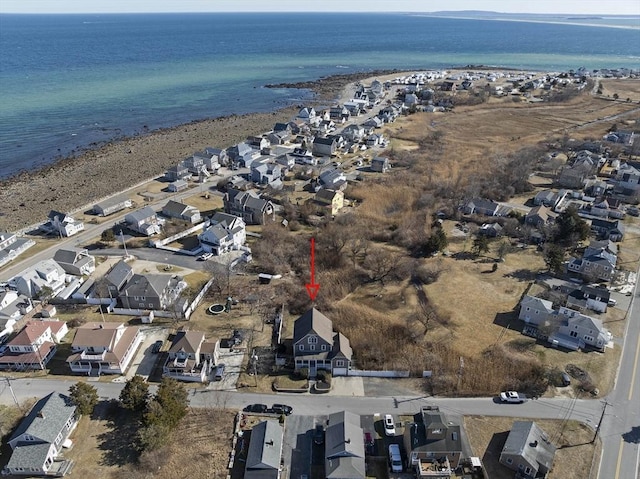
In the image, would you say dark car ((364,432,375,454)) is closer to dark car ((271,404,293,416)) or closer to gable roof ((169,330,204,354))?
dark car ((271,404,293,416))

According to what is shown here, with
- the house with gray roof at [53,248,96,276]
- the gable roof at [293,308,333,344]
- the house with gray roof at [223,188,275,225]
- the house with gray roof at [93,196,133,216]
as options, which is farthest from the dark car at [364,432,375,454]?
the house with gray roof at [93,196,133,216]

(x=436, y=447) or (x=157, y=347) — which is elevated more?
(x=436, y=447)

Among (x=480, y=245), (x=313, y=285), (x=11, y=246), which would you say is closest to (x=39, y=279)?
(x=11, y=246)

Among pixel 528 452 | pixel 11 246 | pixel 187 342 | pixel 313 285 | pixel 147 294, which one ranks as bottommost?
Answer: pixel 528 452

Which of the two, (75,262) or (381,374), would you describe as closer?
(381,374)

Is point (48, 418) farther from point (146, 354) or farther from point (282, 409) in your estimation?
point (282, 409)

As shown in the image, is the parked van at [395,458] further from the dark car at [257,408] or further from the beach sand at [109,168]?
the beach sand at [109,168]
